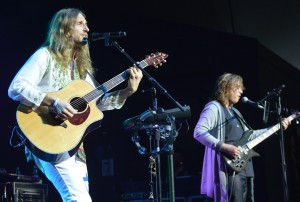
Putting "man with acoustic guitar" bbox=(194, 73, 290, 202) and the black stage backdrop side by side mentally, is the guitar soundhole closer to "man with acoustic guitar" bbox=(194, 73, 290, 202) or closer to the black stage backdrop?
"man with acoustic guitar" bbox=(194, 73, 290, 202)

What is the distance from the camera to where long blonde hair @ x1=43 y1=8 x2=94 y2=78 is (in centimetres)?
366

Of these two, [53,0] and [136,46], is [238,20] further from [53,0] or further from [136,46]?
[53,0]

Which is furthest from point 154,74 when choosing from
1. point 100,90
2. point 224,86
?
point 100,90

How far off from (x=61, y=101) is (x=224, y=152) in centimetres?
213

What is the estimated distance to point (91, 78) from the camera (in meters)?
3.89

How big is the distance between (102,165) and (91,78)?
230 inches

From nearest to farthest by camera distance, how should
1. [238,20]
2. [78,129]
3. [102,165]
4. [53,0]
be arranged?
[78,129], [53,0], [238,20], [102,165]

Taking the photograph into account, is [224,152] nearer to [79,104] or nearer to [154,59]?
[154,59]

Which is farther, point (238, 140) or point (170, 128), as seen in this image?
point (238, 140)

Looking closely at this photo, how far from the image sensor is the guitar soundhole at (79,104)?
11.5 feet

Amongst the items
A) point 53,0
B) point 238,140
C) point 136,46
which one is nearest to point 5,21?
point 53,0

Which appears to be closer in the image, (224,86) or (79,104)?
(79,104)

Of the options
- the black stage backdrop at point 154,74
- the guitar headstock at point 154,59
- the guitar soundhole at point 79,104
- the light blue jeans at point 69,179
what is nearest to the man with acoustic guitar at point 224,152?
the guitar headstock at point 154,59

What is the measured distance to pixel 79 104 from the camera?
11.6 feet
